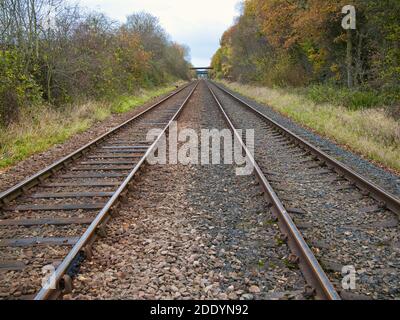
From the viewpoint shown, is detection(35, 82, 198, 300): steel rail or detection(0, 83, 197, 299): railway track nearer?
detection(35, 82, 198, 300): steel rail

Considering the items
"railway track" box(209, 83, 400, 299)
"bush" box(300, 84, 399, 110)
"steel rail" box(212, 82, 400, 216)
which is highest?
"bush" box(300, 84, 399, 110)

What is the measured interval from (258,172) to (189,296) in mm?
3460

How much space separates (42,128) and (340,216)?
8969 millimetres

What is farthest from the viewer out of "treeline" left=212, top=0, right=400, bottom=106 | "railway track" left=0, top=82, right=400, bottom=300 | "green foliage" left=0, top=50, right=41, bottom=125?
"treeline" left=212, top=0, right=400, bottom=106

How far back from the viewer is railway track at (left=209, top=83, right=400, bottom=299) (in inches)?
139

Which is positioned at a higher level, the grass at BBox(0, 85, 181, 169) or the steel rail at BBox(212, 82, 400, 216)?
the grass at BBox(0, 85, 181, 169)

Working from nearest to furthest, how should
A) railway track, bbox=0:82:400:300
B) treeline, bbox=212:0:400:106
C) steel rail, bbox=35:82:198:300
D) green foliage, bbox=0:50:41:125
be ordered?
steel rail, bbox=35:82:198:300
railway track, bbox=0:82:400:300
green foliage, bbox=0:50:41:125
treeline, bbox=212:0:400:106

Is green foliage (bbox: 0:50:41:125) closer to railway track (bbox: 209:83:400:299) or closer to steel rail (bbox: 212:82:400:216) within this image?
railway track (bbox: 209:83:400:299)

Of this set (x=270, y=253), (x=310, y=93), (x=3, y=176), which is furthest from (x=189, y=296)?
(x=310, y=93)

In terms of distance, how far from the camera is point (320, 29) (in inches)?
766

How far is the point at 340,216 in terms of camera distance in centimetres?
491

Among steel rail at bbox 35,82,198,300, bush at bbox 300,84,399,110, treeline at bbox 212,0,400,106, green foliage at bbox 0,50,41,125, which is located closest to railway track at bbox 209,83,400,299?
steel rail at bbox 35,82,198,300

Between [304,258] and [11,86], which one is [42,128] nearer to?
[11,86]

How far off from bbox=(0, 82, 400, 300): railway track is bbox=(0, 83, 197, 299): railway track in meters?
0.01
